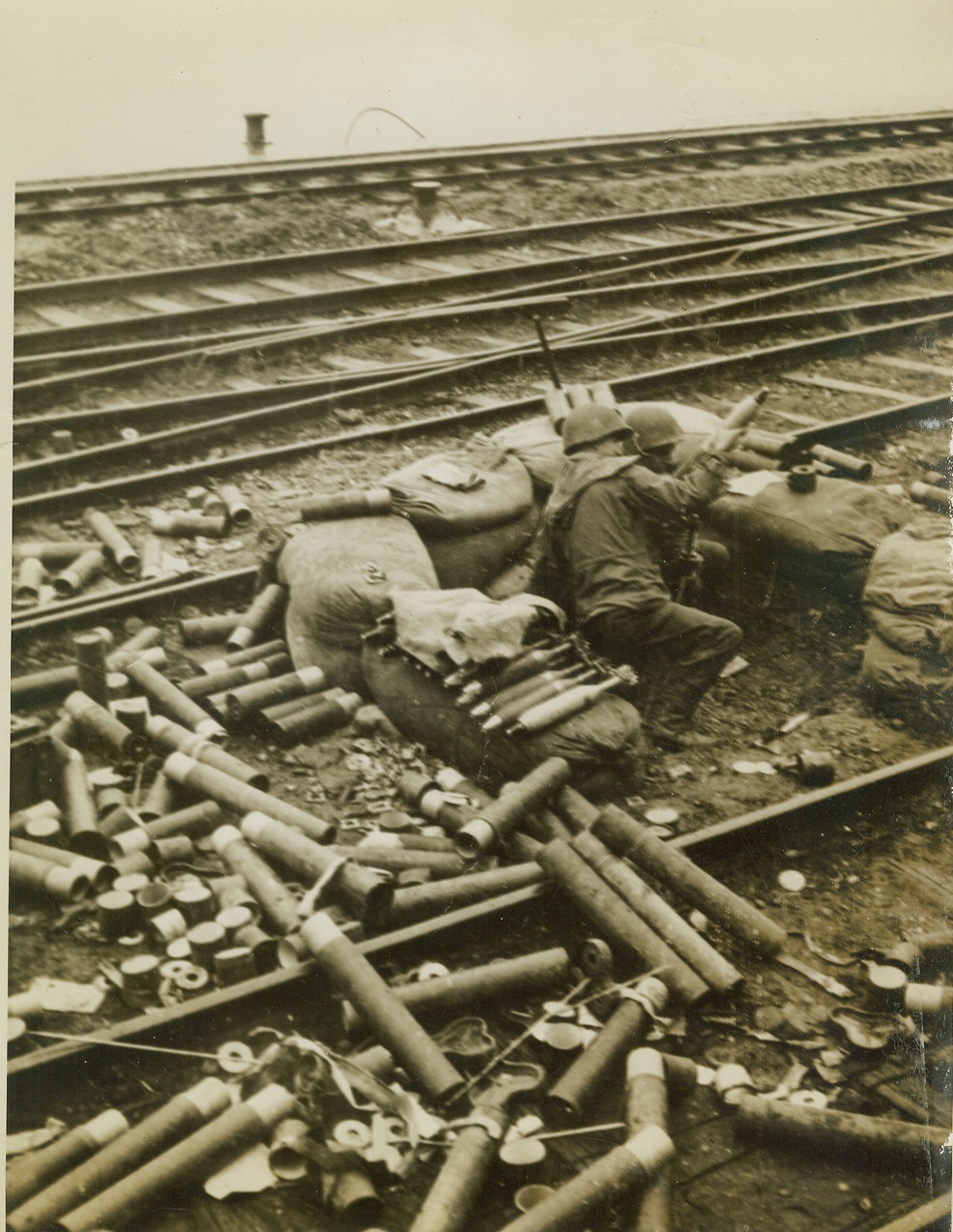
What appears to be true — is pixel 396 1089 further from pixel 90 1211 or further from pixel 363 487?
pixel 363 487

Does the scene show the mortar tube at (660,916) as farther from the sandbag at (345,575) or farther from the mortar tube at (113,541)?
the mortar tube at (113,541)

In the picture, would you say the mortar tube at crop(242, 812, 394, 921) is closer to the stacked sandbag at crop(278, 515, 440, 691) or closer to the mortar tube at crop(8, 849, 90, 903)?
the mortar tube at crop(8, 849, 90, 903)

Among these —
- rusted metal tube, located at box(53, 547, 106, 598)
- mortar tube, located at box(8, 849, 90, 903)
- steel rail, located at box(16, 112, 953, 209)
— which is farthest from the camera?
steel rail, located at box(16, 112, 953, 209)

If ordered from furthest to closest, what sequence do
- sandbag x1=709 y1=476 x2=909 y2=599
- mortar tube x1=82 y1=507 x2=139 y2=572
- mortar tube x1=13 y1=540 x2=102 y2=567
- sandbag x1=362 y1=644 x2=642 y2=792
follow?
sandbag x1=709 y1=476 x2=909 y2=599, mortar tube x1=82 y1=507 x2=139 y2=572, mortar tube x1=13 y1=540 x2=102 y2=567, sandbag x1=362 y1=644 x2=642 y2=792

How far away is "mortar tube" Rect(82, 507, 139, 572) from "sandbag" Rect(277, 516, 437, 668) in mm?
634

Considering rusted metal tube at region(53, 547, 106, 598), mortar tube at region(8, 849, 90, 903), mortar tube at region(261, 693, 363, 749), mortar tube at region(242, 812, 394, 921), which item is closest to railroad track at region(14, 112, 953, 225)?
rusted metal tube at region(53, 547, 106, 598)

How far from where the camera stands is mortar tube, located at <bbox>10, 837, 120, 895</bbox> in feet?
12.7

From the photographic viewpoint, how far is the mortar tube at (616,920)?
3926 millimetres

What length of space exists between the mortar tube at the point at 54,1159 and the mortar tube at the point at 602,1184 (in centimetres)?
131

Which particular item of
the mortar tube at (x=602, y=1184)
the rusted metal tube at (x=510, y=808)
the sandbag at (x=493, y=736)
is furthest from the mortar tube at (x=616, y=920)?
the mortar tube at (x=602, y=1184)

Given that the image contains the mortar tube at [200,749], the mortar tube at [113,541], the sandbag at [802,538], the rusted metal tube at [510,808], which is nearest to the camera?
the rusted metal tube at [510,808]

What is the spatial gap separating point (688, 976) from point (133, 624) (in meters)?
2.59

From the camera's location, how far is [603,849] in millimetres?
4199

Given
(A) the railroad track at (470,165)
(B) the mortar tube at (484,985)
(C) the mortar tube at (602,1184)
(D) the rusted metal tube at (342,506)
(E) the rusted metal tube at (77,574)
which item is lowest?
(C) the mortar tube at (602,1184)
